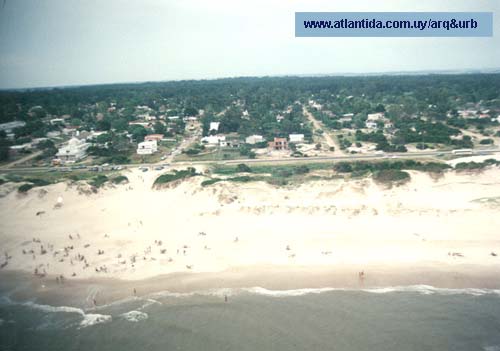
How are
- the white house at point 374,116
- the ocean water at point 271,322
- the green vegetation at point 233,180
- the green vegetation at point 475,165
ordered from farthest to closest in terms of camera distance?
the white house at point 374,116 < the green vegetation at point 233,180 < the green vegetation at point 475,165 < the ocean water at point 271,322

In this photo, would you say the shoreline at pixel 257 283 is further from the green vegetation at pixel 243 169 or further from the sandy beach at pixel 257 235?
the green vegetation at pixel 243 169

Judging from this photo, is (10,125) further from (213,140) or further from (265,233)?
(265,233)

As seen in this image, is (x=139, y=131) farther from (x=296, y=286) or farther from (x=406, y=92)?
(x=406, y=92)

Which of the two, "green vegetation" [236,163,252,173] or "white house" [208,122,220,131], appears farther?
"white house" [208,122,220,131]

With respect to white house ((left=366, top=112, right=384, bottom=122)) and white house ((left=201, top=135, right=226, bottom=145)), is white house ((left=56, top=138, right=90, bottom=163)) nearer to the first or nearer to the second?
white house ((left=201, top=135, right=226, bottom=145))

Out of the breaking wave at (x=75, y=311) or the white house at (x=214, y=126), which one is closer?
the breaking wave at (x=75, y=311)

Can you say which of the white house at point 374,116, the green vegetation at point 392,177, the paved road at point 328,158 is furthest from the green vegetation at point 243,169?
the white house at point 374,116

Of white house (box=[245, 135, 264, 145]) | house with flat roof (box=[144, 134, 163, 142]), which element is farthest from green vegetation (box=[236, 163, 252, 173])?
house with flat roof (box=[144, 134, 163, 142])
